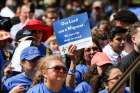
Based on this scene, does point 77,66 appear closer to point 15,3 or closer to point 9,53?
point 9,53

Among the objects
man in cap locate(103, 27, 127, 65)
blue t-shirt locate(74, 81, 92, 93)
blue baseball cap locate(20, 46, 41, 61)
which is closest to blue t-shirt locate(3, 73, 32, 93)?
blue baseball cap locate(20, 46, 41, 61)

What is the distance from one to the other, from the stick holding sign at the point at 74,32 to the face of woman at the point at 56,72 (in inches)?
60.7

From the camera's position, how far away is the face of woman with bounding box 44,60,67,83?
7000mm

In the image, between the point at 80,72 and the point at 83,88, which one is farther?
the point at 80,72

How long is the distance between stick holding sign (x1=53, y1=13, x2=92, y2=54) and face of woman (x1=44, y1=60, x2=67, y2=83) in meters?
1.54

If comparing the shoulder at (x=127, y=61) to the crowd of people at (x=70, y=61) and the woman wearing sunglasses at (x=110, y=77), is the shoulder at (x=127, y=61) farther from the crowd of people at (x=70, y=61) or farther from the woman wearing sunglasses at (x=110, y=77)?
the woman wearing sunglasses at (x=110, y=77)

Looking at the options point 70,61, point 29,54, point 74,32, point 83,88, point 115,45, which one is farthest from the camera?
point 115,45

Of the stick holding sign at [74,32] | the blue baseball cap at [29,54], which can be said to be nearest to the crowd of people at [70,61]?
the blue baseball cap at [29,54]

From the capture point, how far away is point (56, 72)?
23.1ft

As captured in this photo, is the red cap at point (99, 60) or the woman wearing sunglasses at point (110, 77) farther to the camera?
the red cap at point (99, 60)

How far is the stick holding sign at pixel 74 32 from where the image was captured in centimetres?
871

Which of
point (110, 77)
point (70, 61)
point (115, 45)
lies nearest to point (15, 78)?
point (70, 61)

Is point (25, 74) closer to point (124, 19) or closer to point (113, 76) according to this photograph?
point (113, 76)

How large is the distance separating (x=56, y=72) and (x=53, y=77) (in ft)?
0.22
